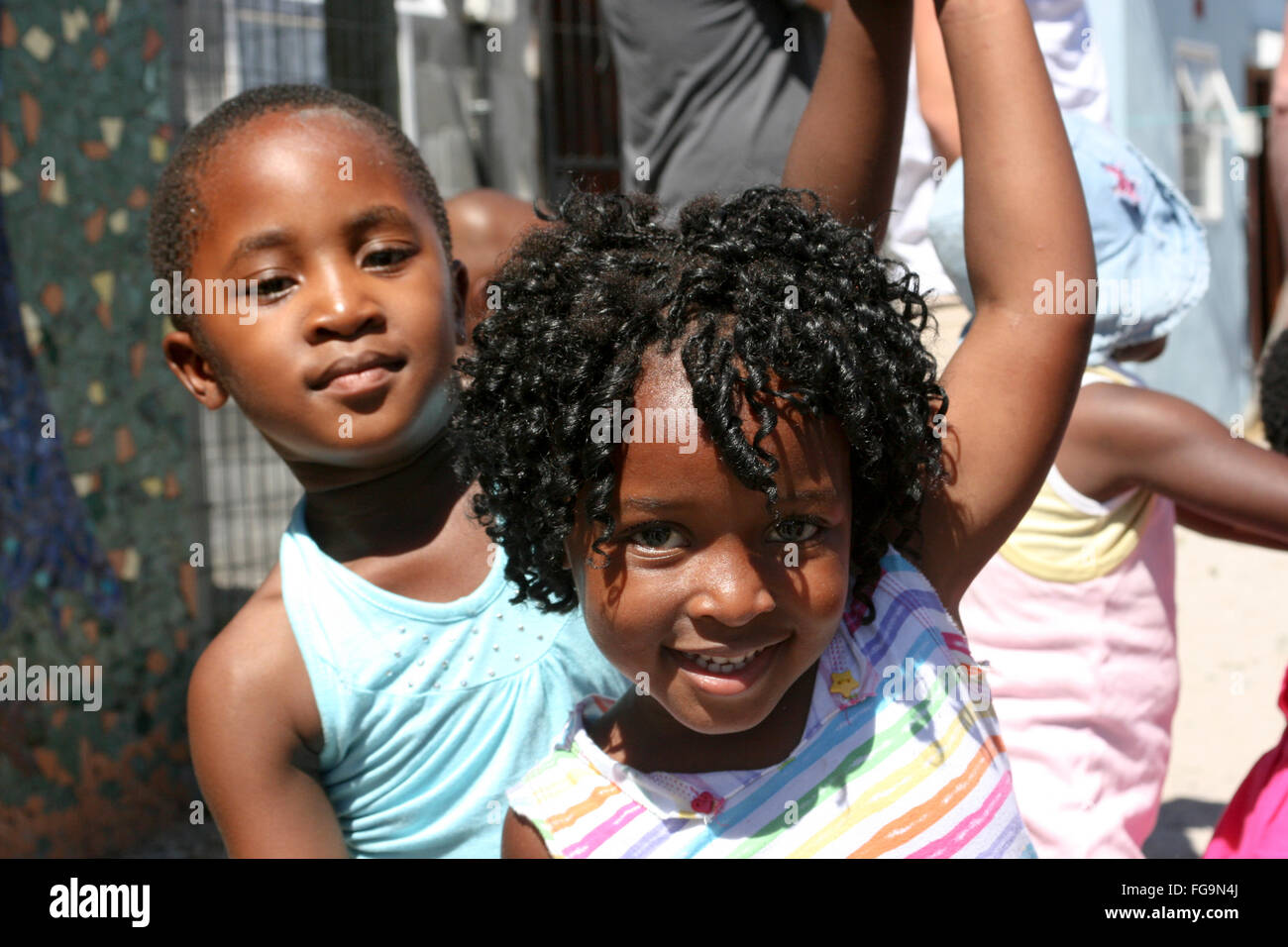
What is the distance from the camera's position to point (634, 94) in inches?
145

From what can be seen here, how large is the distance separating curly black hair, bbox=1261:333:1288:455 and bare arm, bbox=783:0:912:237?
150 cm

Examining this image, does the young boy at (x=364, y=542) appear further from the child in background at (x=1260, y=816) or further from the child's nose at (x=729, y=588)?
the child in background at (x=1260, y=816)

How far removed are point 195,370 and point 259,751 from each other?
2.05 feet

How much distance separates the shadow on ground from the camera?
410cm

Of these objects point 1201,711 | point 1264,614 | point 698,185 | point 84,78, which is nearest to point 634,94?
point 698,185

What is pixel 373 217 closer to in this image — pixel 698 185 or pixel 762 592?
pixel 762 592

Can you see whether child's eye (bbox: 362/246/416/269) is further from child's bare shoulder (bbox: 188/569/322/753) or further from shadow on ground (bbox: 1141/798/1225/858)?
shadow on ground (bbox: 1141/798/1225/858)

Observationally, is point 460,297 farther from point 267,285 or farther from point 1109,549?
point 1109,549

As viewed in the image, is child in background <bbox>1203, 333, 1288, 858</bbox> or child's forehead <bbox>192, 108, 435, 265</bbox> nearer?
child's forehead <bbox>192, 108, 435, 265</bbox>

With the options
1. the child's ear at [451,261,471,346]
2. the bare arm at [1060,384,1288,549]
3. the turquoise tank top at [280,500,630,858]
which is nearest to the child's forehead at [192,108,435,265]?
the child's ear at [451,261,471,346]

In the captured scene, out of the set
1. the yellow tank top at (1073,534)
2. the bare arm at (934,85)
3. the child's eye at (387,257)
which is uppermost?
the bare arm at (934,85)

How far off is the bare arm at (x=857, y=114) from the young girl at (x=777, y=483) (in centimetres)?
11

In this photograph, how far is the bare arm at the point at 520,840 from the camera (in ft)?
5.04

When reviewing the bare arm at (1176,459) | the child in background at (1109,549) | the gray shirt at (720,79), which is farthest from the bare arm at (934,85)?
the bare arm at (1176,459)
